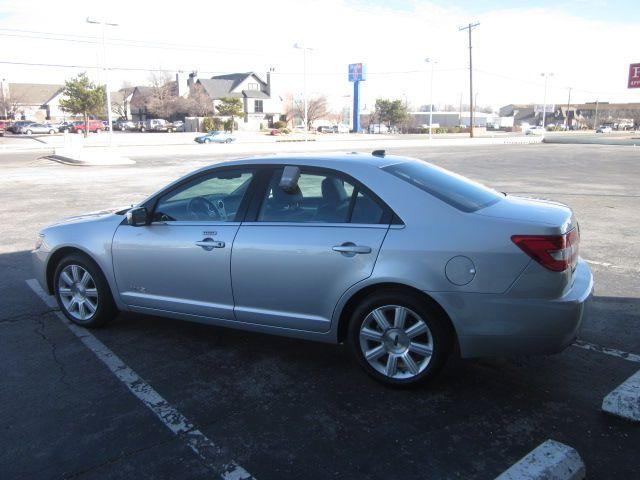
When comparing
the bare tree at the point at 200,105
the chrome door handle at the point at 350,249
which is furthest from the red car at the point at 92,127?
the chrome door handle at the point at 350,249

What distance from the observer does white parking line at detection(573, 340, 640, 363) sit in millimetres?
4199

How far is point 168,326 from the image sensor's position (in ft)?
16.5

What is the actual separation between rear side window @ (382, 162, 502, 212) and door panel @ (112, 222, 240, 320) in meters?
1.32

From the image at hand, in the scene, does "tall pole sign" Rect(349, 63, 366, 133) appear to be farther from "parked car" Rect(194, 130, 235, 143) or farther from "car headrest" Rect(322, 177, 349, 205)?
"car headrest" Rect(322, 177, 349, 205)

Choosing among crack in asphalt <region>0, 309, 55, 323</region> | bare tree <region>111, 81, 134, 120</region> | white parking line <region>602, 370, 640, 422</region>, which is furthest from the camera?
bare tree <region>111, 81, 134, 120</region>

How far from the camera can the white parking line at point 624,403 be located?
3.30 metres

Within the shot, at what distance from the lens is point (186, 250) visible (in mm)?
A: 4254

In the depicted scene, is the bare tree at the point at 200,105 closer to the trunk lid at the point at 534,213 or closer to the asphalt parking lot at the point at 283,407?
the asphalt parking lot at the point at 283,407

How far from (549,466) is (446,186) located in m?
2.00

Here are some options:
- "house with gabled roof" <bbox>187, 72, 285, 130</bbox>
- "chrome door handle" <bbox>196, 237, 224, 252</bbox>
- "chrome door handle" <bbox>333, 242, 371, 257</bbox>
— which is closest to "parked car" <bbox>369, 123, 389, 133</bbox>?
"house with gabled roof" <bbox>187, 72, 285, 130</bbox>

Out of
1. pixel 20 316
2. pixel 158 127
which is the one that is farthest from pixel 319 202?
A: pixel 158 127

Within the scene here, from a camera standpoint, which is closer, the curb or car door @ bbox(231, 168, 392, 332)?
car door @ bbox(231, 168, 392, 332)

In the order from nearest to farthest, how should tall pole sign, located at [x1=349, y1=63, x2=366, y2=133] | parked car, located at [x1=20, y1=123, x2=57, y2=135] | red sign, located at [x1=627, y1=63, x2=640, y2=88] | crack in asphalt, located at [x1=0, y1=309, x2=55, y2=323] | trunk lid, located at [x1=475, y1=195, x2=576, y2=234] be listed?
1. trunk lid, located at [x1=475, y1=195, x2=576, y2=234]
2. crack in asphalt, located at [x1=0, y1=309, x2=55, y2=323]
3. red sign, located at [x1=627, y1=63, x2=640, y2=88]
4. parked car, located at [x1=20, y1=123, x2=57, y2=135]
5. tall pole sign, located at [x1=349, y1=63, x2=366, y2=133]

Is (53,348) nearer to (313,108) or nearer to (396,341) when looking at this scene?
(396,341)
